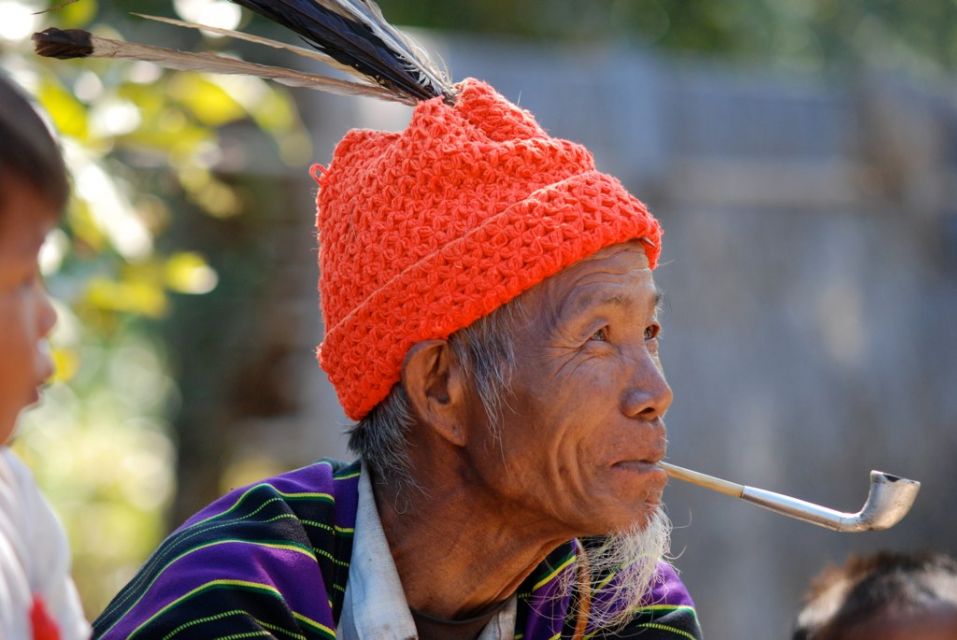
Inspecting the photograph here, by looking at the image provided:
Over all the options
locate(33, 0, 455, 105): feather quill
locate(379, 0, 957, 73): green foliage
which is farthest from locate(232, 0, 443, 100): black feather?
locate(379, 0, 957, 73): green foliage

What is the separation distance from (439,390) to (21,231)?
3.51ft

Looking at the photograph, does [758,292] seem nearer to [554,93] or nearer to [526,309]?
[554,93]

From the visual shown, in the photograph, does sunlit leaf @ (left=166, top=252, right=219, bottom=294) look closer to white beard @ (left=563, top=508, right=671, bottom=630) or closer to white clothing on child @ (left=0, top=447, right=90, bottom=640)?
white beard @ (left=563, top=508, right=671, bottom=630)

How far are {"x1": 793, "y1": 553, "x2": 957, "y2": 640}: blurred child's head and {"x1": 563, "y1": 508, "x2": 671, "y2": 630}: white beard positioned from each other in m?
0.57

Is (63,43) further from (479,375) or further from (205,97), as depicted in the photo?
(205,97)

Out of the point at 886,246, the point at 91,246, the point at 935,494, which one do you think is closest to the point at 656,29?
the point at 886,246

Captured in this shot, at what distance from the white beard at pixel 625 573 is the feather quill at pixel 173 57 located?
971 millimetres

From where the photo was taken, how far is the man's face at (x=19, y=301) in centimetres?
138

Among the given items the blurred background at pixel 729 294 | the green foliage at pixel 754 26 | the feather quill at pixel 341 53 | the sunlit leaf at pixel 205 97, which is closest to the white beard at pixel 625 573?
the feather quill at pixel 341 53

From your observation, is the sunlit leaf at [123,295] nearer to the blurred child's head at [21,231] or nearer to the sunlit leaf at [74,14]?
the sunlit leaf at [74,14]

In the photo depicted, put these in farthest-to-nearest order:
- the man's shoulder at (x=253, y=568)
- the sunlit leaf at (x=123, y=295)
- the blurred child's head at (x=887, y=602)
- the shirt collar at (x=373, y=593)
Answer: the sunlit leaf at (x=123, y=295), the blurred child's head at (x=887, y=602), the shirt collar at (x=373, y=593), the man's shoulder at (x=253, y=568)

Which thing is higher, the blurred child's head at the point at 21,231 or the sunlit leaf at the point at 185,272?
the blurred child's head at the point at 21,231

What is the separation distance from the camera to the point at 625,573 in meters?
2.41

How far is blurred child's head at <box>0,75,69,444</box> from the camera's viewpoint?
137cm
